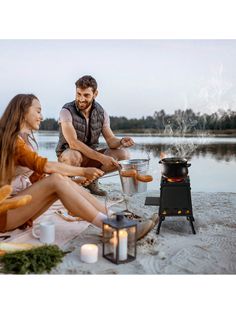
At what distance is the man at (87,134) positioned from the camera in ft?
14.6

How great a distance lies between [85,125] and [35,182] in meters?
1.47

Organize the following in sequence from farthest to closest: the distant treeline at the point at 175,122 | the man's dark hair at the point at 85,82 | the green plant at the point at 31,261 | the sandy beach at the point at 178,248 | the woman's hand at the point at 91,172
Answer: the distant treeline at the point at 175,122
the man's dark hair at the point at 85,82
the woman's hand at the point at 91,172
the sandy beach at the point at 178,248
the green plant at the point at 31,261

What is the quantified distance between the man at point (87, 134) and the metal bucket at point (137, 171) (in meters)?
0.29

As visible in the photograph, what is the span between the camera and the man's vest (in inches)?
178

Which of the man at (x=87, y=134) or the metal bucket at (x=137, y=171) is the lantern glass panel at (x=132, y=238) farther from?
the man at (x=87, y=134)

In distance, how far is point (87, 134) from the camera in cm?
459

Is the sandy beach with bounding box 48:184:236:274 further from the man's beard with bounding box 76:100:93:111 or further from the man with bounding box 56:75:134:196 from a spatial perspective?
the man's beard with bounding box 76:100:93:111

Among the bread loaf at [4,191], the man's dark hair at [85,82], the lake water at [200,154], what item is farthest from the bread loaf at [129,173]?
the bread loaf at [4,191]

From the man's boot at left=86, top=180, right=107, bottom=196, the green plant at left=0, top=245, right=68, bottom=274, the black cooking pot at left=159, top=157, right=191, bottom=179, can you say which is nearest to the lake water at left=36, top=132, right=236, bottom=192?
the man's boot at left=86, top=180, right=107, bottom=196

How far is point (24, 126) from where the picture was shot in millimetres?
3328

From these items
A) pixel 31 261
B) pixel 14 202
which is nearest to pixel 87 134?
pixel 14 202

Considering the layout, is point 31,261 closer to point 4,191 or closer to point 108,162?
point 4,191
